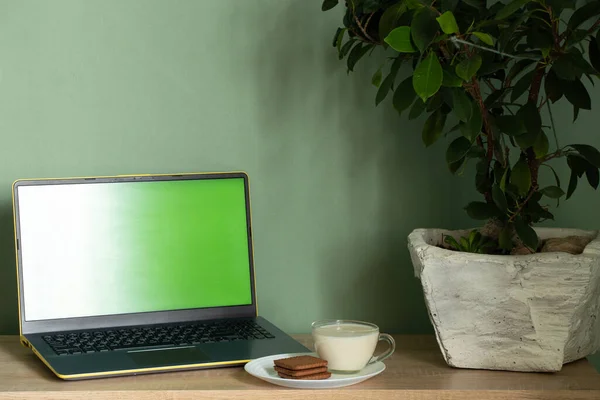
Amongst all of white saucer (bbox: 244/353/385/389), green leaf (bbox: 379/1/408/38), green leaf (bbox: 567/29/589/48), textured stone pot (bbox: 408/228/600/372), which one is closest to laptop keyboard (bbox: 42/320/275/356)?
white saucer (bbox: 244/353/385/389)

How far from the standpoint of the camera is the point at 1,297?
1.37 meters

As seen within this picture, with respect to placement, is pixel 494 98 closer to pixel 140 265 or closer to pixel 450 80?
pixel 450 80

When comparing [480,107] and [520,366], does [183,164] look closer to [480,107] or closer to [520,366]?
[480,107]

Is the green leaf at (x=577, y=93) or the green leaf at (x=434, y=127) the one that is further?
the green leaf at (x=434, y=127)

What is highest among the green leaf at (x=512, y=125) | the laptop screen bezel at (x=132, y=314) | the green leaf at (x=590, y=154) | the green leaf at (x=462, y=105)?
the green leaf at (x=462, y=105)

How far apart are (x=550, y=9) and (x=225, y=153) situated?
63cm

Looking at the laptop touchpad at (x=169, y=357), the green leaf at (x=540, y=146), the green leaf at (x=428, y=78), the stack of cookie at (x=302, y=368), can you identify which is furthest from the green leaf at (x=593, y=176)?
the laptop touchpad at (x=169, y=357)

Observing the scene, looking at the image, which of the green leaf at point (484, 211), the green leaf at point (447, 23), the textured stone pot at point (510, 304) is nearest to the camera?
the green leaf at point (447, 23)

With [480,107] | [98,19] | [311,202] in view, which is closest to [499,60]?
[480,107]

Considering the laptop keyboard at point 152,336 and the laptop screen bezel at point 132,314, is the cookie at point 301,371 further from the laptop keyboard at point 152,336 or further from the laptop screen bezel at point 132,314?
the laptop screen bezel at point 132,314

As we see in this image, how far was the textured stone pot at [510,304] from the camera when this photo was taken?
40.8 inches

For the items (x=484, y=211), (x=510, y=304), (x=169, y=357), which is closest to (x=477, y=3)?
(x=484, y=211)

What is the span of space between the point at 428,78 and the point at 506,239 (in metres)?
0.30

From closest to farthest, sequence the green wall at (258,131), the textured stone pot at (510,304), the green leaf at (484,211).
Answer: the textured stone pot at (510,304), the green leaf at (484,211), the green wall at (258,131)
